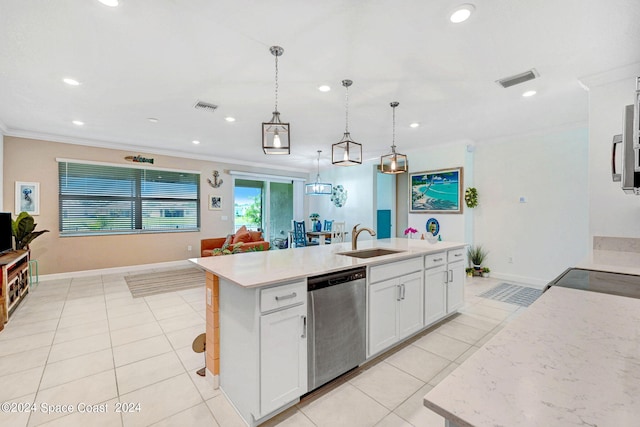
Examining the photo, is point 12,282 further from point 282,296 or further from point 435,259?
point 435,259

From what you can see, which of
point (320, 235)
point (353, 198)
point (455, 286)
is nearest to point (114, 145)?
point (320, 235)

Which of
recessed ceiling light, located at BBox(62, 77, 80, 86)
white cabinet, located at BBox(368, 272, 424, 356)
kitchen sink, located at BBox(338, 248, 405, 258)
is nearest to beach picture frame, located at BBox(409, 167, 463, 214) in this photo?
kitchen sink, located at BBox(338, 248, 405, 258)

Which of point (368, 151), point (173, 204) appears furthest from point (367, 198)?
point (173, 204)

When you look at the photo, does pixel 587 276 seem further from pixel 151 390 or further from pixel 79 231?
pixel 79 231

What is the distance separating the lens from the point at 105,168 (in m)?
5.59

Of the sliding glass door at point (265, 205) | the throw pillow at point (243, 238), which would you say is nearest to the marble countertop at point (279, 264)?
the throw pillow at point (243, 238)

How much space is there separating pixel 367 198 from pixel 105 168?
588cm

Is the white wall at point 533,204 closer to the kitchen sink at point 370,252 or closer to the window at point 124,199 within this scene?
the kitchen sink at point 370,252

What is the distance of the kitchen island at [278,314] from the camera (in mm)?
1673

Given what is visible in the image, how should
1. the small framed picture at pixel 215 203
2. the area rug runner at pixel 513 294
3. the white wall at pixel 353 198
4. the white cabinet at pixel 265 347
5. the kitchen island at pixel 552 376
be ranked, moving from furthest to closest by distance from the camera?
the white wall at pixel 353 198
the small framed picture at pixel 215 203
the area rug runner at pixel 513 294
the white cabinet at pixel 265 347
the kitchen island at pixel 552 376

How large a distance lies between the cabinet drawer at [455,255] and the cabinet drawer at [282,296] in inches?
82.4

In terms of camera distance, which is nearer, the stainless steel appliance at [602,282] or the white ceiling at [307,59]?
the stainless steel appliance at [602,282]

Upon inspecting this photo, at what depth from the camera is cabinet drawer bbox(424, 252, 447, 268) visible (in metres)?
2.91

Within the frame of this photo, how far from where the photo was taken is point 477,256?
536 centimetres
